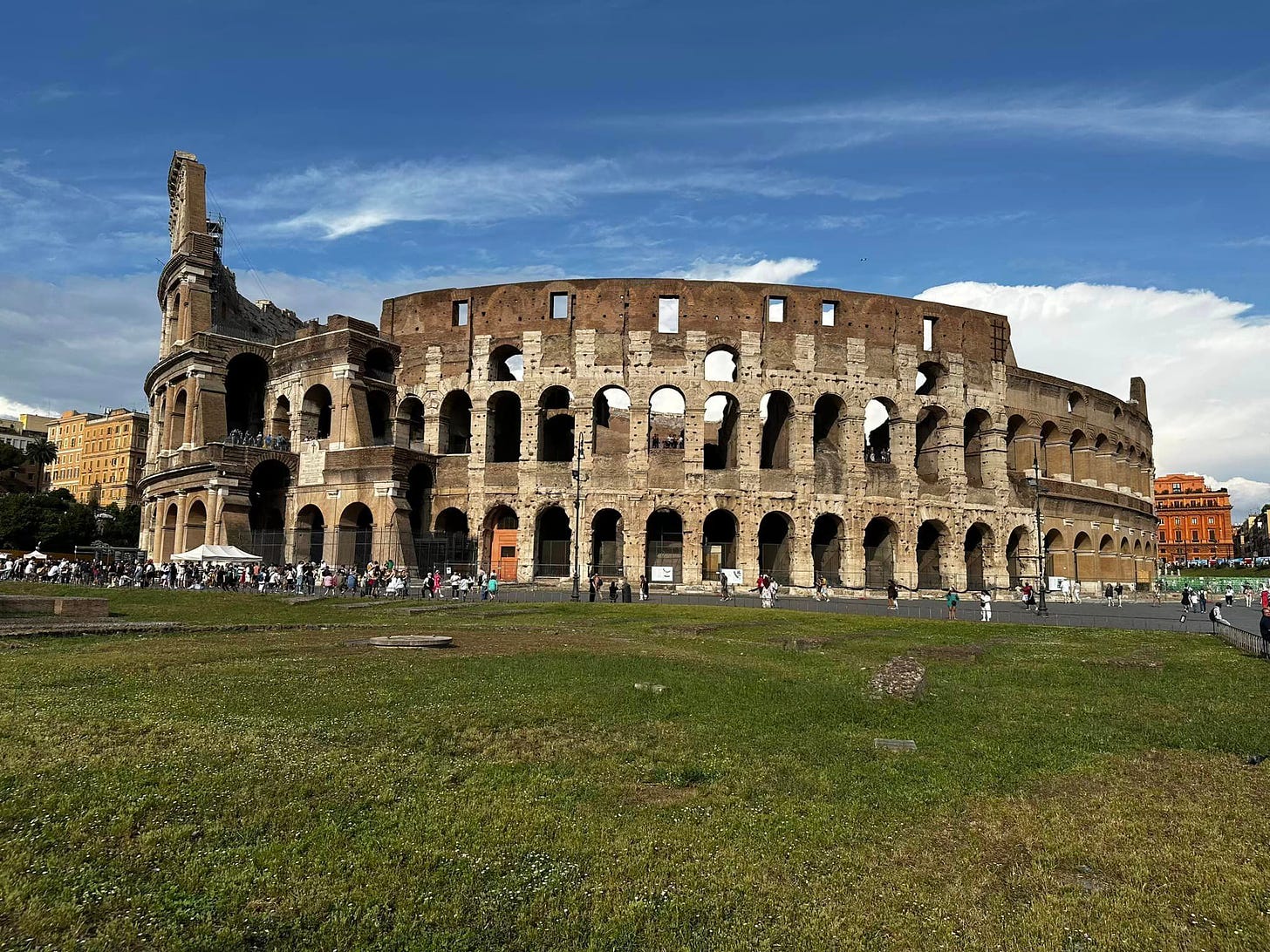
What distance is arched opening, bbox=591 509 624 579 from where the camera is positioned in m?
38.8

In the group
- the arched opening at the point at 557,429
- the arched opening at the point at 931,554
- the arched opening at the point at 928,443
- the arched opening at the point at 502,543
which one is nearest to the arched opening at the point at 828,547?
the arched opening at the point at 931,554

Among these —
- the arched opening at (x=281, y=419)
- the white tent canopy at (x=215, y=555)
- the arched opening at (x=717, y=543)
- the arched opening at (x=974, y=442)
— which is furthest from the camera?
the arched opening at (x=281, y=419)

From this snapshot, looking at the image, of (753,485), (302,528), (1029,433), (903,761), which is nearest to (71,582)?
(302,528)

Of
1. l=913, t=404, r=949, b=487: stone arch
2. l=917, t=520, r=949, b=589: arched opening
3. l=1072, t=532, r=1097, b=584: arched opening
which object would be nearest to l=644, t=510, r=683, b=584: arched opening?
l=917, t=520, r=949, b=589: arched opening

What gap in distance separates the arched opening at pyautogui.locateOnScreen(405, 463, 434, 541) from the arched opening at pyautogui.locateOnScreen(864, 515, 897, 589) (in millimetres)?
21549

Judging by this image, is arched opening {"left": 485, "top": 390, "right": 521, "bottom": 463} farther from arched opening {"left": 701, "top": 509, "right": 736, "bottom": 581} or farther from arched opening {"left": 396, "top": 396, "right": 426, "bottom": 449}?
arched opening {"left": 701, "top": 509, "right": 736, "bottom": 581}

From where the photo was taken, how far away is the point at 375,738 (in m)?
7.84

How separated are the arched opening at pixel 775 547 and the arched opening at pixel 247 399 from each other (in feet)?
94.5

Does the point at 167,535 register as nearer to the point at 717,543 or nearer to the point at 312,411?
the point at 312,411

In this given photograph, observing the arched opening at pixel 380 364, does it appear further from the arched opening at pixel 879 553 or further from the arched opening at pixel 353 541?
the arched opening at pixel 879 553

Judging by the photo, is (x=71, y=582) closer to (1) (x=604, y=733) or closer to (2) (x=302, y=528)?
(2) (x=302, y=528)

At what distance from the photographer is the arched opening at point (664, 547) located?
3828 centimetres

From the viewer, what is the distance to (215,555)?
33250 mm

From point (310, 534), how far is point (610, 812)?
36635 millimetres
